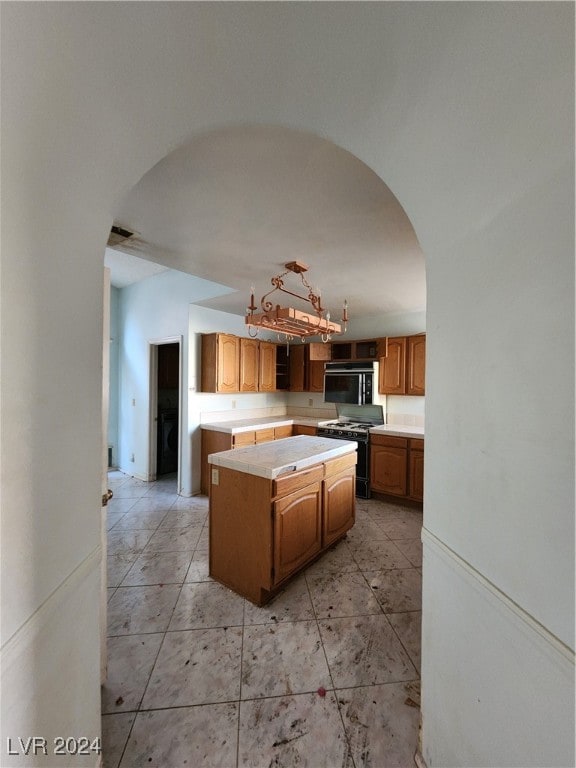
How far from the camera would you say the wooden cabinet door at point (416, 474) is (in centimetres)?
334

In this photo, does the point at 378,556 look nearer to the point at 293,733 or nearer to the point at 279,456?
the point at 279,456

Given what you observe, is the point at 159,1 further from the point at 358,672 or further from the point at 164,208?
the point at 358,672

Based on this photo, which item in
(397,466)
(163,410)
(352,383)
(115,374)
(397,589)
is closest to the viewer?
(397,589)

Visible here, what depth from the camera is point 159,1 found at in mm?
625

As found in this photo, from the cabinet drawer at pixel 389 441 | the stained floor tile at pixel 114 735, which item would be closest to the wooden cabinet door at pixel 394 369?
the cabinet drawer at pixel 389 441

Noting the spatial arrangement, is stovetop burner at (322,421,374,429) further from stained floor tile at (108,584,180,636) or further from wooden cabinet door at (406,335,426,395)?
stained floor tile at (108,584,180,636)

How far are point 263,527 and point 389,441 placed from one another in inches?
92.1

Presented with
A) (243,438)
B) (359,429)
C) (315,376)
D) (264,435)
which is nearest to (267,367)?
(315,376)

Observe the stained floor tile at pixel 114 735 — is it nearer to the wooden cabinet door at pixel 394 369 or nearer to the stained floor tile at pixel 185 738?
the stained floor tile at pixel 185 738

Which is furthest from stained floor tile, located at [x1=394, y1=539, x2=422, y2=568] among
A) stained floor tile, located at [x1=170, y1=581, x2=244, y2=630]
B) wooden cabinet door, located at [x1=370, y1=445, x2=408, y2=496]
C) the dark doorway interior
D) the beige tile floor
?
the dark doorway interior

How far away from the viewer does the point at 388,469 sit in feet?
11.8

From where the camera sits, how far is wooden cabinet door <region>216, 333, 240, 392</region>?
148 inches

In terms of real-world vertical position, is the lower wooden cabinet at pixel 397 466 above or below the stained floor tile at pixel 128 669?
above

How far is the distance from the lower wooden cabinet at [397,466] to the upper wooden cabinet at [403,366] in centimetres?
69
